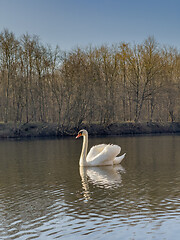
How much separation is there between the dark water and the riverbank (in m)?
30.1

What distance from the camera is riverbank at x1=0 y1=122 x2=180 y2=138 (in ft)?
158

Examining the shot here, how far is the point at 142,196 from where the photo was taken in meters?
11.2

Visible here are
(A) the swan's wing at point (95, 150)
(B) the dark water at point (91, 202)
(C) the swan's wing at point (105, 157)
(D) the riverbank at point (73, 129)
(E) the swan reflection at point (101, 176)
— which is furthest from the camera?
(D) the riverbank at point (73, 129)

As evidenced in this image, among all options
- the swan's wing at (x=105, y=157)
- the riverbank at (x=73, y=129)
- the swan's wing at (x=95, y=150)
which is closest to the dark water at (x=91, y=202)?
the swan's wing at (x=105, y=157)

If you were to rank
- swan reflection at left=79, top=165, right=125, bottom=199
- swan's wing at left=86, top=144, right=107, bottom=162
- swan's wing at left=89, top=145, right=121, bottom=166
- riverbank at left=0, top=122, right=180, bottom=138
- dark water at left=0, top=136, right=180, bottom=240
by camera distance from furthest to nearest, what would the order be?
riverbank at left=0, top=122, right=180, bottom=138, swan's wing at left=86, top=144, right=107, bottom=162, swan's wing at left=89, top=145, right=121, bottom=166, swan reflection at left=79, top=165, right=125, bottom=199, dark water at left=0, top=136, right=180, bottom=240

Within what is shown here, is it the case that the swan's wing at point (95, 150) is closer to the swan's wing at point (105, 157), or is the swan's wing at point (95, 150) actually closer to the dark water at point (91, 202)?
the swan's wing at point (105, 157)

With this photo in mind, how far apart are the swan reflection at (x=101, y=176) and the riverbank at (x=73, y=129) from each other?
31.1 metres

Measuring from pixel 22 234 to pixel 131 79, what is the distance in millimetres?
53983

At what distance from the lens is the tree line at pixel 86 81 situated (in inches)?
1965

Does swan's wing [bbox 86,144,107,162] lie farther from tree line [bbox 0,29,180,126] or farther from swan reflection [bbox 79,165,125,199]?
tree line [bbox 0,29,180,126]

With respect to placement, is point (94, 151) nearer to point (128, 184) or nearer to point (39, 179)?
point (39, 179)

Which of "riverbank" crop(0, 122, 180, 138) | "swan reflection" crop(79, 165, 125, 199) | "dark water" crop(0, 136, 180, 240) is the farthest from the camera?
"riverbank" crop(0, 122, 180, 138)

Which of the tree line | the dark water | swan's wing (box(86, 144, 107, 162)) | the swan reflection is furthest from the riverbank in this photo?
the swan reflection

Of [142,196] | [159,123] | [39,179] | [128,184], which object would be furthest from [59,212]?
[159,123]
